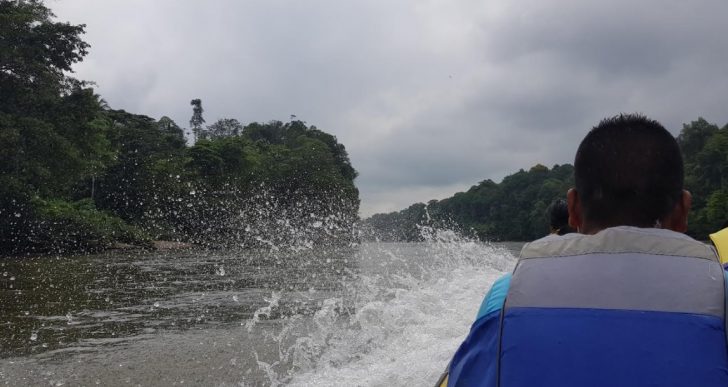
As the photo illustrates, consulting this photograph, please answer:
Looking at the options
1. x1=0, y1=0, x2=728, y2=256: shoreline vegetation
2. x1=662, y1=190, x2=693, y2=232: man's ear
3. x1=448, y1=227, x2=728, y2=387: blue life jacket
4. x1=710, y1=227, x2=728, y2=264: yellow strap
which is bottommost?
x1=448, y1=227, x2=728, y2=387: blue life jacket

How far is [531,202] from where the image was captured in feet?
292

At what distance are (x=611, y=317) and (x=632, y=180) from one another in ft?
1.40

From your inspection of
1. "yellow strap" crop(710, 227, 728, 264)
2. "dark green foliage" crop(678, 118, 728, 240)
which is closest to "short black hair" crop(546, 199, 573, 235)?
"yellow strap" crop(710, 227, 728, 264)

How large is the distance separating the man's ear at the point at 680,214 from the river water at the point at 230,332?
3.17 metres

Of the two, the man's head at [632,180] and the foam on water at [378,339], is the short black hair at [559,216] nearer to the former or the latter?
the foam on water at [378,339]

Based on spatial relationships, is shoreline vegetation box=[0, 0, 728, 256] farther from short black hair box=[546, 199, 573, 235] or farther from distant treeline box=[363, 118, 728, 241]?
short black hair box=[546, 199, 573, 235]

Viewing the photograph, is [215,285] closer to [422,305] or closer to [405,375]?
[422,305]

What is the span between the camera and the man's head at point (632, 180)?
146 centimetres

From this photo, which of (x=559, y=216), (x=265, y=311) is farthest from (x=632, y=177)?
(x=265, y=311)

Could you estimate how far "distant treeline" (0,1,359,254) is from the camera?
22953 millimetres

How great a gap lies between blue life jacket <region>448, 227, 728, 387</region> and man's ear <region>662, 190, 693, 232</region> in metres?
0.20

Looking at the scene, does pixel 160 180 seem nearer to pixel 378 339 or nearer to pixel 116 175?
pixel 116 175

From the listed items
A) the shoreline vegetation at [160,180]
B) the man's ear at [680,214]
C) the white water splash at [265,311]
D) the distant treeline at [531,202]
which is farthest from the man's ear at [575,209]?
the distant treeline at [531,202]

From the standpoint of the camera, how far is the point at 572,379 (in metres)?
1.18
